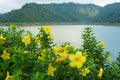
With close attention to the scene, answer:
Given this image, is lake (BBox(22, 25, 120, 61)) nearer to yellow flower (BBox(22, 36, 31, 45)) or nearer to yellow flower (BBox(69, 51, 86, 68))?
yellow flower (BBox(22, 36, 31, 45))

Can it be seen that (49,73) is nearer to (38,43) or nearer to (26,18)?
(38,43)

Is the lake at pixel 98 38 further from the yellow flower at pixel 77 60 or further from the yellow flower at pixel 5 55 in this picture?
the yellow flower at pixel 77 60

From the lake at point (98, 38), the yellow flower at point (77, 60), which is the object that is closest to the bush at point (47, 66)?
the yellow flower at point (77, 60)

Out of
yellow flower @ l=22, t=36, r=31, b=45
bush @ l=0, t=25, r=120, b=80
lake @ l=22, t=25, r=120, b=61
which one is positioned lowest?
lake @ l=22, t=25, r=120, b=61

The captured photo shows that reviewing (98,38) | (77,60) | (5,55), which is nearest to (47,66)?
(77,60)

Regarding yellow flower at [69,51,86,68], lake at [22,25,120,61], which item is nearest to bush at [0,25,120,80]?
yellow flower at [69,51,86,68]

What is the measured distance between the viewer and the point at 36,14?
653 ft

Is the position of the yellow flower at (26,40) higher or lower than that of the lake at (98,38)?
higher

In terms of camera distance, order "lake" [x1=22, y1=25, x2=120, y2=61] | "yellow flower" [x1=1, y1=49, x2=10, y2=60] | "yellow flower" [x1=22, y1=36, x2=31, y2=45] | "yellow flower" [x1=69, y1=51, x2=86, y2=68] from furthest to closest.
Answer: "lake" [x1=22, y1=25, x2=120, y2=61] < "yellow flower" [x1=22, y1=36, x2=31, y2=45] < "yellow flower" [x1=1, y1=49, x2=10, y2=60] < "yellow flower" [x1=69, y1=51, x2=86, y2=68]

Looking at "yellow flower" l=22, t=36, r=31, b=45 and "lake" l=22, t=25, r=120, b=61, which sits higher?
"yellow flower" l=22, t=36, r=31, b=45

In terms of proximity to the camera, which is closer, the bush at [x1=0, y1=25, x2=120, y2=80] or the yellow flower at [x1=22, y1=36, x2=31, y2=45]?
the bush at [x1=0, y1=25, x2=120, y2=80]

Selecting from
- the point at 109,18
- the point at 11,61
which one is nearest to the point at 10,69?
the point at 11,61

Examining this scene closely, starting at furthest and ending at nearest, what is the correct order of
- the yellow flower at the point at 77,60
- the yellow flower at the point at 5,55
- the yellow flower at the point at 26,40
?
the yellow flower at the point at 26,40 → the yellow flower at the point at 5,55 → the yellow flower at the point at 77,60

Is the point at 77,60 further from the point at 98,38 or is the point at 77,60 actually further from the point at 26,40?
the point at 98,38
